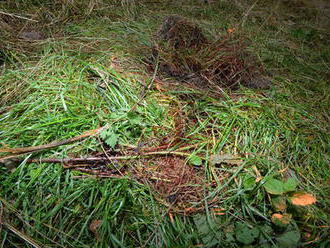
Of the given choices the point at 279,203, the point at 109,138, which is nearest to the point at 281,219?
the point at 279,203

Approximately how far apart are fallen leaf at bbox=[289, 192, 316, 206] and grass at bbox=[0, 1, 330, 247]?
0.04 metres

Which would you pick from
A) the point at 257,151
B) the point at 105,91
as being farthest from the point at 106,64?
the point at 257,151

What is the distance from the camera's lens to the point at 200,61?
189 cm

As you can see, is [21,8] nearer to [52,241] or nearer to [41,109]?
[41,109]

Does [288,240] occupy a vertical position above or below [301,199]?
below

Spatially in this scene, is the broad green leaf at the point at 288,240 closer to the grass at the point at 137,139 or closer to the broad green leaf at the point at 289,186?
the grass at the point at 137,139

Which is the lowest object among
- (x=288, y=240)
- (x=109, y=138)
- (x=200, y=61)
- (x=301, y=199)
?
(x=288, y=240)

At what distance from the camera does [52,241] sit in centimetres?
100

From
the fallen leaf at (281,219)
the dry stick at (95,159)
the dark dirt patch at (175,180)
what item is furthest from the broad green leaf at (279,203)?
the dry stick at (95,159)

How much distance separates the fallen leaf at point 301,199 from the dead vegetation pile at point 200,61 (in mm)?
917

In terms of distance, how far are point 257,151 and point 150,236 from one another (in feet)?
2.75

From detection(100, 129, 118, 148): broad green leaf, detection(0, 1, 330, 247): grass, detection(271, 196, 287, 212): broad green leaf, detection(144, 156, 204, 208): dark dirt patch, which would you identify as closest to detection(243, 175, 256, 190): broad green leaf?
detection(0, 1, 330, 247): grass

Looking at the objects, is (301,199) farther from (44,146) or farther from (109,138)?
(44,146)

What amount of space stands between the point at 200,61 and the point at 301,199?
1.29m
